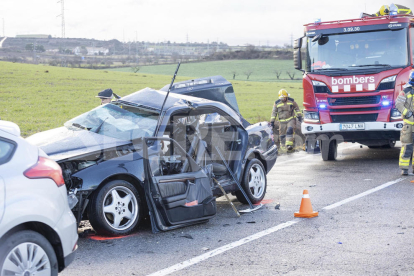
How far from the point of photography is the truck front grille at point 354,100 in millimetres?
11945

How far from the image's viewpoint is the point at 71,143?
21.8 feet

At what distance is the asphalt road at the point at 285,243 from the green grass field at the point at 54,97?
44.8 ft

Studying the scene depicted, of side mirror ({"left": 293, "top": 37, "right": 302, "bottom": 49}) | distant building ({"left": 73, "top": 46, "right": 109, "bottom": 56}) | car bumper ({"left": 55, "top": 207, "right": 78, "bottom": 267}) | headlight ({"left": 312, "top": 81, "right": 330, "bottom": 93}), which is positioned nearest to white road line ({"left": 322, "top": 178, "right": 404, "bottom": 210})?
headlight ({"left": 312, "top": 81, "right": 330, "bottom": 93})

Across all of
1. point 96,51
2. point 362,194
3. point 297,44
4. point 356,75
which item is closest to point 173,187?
point 362,194

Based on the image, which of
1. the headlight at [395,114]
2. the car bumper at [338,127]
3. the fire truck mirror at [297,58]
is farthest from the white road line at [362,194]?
the fire truck mirror at [297,58]

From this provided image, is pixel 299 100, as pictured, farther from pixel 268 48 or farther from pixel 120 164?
pixel 268 48

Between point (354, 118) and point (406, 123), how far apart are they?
5.41 ft

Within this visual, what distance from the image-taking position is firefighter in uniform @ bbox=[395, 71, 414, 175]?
10422 mm

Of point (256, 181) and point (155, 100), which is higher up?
point (155, 100)

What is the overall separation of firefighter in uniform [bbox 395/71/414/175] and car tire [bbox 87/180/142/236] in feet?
19.3

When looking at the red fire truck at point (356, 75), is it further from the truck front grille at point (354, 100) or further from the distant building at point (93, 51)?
the distant building at point (93, 51)

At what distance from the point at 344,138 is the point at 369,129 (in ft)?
2.32

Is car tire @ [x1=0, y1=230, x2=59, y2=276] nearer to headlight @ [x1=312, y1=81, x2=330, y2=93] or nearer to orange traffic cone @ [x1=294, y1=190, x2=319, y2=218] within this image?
orange traffic cone @ [x1=294, y1=190, x2=319, y2=218]

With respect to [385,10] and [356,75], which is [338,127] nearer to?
[356,75]
